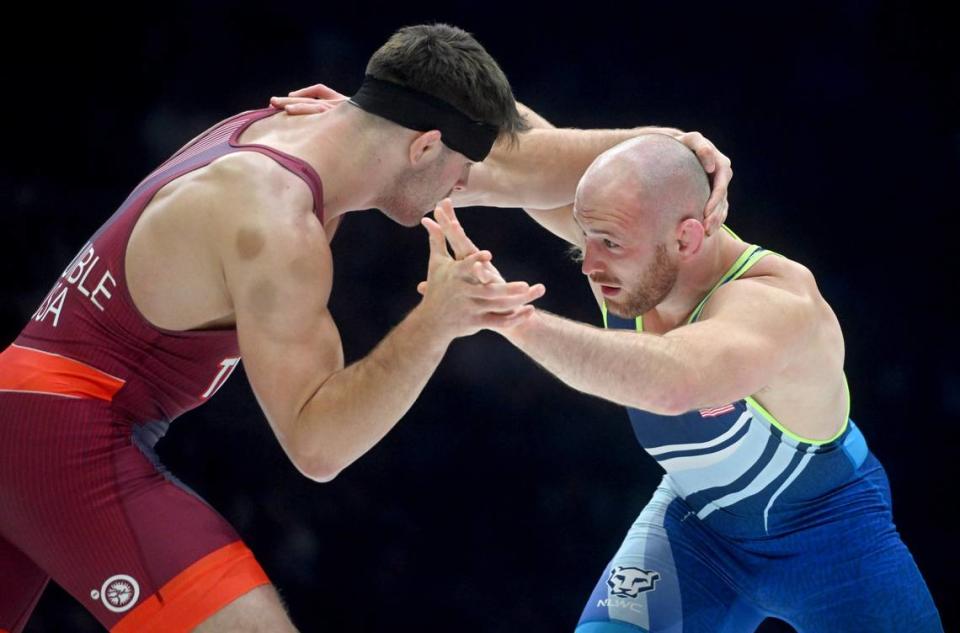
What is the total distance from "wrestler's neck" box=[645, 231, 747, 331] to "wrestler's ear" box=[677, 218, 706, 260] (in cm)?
4

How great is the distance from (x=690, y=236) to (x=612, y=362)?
603 mm

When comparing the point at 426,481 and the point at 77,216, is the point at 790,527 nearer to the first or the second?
the point at 426,481

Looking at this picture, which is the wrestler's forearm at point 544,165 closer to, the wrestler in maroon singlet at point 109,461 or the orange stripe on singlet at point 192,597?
the wrestler in maroon singlet at point 109,461

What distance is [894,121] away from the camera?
500 cm

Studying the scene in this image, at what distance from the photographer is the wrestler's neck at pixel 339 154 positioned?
306cm

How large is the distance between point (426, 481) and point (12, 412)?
257 centimetres

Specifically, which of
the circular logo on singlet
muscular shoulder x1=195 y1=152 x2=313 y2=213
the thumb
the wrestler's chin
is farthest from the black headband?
the circular logo on singlet

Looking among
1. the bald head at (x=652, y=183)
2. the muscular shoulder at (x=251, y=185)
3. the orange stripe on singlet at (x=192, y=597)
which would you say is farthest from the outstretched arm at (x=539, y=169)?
the orange stripe on singlet at (x=192, y=597)

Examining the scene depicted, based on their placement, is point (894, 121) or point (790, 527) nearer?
point (790, 527)

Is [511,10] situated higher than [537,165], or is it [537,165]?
[511,10]

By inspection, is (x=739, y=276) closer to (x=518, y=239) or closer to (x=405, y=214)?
(x=405, y=214)

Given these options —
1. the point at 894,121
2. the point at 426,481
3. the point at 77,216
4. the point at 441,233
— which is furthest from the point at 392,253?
the point at 441,233

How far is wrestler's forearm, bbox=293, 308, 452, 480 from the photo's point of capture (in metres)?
2.72

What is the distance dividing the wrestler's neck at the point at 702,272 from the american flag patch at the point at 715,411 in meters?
0.25
